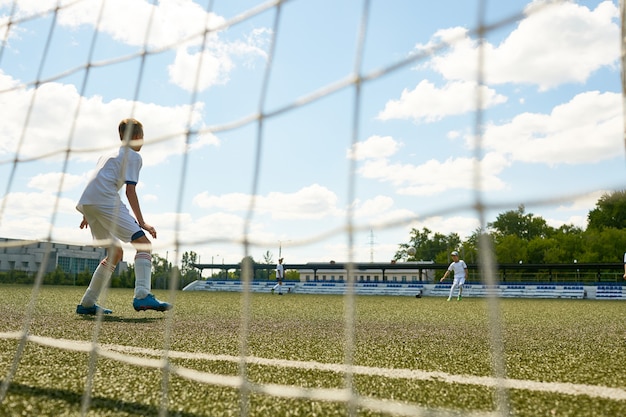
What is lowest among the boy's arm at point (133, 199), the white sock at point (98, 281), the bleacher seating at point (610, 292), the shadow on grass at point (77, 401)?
the shadow on grass at point (77, 401)

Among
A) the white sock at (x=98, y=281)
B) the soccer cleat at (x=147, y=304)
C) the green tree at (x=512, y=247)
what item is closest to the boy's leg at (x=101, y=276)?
the white sock at (x=98, y=281)

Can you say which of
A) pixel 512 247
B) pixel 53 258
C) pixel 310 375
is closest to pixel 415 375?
pixel 310 375

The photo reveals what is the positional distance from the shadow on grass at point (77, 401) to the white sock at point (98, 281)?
224 centimetres

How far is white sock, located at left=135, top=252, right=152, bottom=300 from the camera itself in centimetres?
428

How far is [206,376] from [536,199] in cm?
143

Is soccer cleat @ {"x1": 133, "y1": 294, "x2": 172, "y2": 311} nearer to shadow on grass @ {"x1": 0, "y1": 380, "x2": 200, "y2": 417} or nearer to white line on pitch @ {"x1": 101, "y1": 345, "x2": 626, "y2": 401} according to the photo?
white line on pitch @ {"x1": 101, "y1": 345, "x2": 626, "y2": 401}

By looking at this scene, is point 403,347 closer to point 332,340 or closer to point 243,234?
point 332,340

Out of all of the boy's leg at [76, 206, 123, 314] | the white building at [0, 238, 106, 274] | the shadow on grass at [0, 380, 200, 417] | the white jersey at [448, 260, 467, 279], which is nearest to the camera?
the shadow on grass at [0, 380, 200, 417]

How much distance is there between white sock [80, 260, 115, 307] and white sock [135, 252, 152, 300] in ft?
0.67

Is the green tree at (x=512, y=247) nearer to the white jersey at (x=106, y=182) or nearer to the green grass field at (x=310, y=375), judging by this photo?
the green grass field at (x=310, y=375)

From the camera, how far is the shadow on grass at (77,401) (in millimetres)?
1746

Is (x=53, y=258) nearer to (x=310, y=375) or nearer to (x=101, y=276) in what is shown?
(x=101, y=276)

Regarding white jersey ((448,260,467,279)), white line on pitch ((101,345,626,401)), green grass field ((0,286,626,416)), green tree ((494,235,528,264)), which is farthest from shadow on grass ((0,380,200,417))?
green tree ((494,235,528,264))

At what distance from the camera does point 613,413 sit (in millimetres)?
1737
